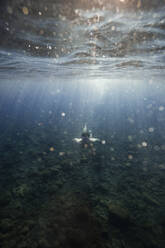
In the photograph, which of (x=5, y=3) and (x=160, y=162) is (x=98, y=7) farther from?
(x=160, y=162)

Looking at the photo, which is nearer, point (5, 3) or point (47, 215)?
point (5, 3)

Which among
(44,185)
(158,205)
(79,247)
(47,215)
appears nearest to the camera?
(79,247)

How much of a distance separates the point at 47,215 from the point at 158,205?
511cm

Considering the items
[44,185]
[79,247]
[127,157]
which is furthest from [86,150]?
[79,247]

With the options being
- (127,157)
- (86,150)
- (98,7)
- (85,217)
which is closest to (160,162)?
(127,157)

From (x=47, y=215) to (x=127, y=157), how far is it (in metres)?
7.73

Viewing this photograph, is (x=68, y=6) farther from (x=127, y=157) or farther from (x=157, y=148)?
(x=157, y=148)

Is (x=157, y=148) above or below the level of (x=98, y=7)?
below

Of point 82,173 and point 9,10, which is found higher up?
point 9,10

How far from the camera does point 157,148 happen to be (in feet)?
42.9

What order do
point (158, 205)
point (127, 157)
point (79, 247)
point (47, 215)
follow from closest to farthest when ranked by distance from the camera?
point (79, 247)
point (47, 215)
point (158, 205)
point (127, 157)

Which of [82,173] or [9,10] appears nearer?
[9,10]

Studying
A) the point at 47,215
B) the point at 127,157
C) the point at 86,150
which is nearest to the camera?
the point at 47,215

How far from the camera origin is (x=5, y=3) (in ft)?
16.3
